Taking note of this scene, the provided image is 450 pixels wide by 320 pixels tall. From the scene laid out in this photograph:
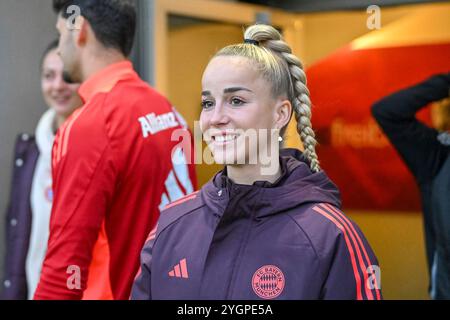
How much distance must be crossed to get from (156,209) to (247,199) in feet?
2.43

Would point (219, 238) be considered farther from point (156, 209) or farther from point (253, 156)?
point (156, 209)

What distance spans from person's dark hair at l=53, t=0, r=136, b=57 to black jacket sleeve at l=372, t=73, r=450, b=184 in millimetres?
1074

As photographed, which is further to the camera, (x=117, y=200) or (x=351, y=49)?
(x=351, y=49)

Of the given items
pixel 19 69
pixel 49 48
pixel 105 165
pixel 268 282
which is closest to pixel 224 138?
pixel 268 282

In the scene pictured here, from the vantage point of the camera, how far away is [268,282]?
1.62 metres

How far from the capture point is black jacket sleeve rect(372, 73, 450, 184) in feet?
9.55

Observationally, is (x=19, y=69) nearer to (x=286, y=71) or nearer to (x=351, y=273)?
(x=286, y=71)

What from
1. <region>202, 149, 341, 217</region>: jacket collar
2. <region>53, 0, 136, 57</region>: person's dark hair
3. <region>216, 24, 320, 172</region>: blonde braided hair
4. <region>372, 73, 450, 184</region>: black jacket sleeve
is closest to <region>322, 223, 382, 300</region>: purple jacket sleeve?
<region>202, 149, 341, 217</region>: jacket collar

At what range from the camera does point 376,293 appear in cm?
162

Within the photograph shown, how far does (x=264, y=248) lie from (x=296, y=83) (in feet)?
1.30

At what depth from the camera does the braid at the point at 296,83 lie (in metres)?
1.81

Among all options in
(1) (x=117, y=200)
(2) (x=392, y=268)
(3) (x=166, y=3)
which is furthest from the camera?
(2) (x=392, y=268)

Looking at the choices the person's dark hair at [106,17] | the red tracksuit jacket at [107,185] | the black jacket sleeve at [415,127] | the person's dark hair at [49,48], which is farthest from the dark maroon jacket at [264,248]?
the person's dark hair at [49,48]

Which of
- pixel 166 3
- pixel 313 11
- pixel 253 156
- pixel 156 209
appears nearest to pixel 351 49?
pixel 313 11
